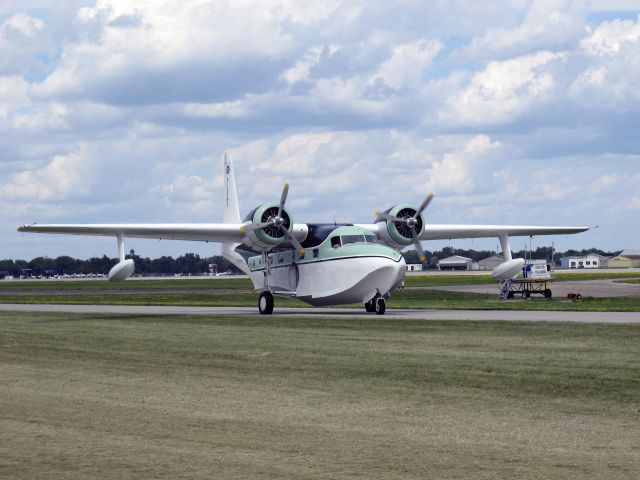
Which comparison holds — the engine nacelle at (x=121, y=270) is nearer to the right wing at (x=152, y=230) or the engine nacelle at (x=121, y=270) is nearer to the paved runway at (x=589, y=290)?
the right wing at (x=152, y=230)

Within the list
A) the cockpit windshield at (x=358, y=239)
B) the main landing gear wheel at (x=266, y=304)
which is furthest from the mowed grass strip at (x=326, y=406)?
the main landing gear wheel at (x=266, y=304)

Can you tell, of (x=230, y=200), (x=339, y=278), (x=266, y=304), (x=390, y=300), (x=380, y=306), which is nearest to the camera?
(x=380, y=306)

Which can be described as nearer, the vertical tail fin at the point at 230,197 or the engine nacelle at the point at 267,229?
the engine nacelle at the point at 267,229

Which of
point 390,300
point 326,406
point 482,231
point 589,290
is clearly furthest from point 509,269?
point 589,290

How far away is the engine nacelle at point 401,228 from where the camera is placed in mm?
43625

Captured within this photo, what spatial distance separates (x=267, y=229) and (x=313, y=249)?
221 cm

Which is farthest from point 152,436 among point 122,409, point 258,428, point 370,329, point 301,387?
point 370,329

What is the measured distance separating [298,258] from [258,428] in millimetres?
30274

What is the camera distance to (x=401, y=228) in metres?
43.8

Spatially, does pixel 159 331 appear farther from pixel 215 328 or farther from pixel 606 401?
pixel 606 401

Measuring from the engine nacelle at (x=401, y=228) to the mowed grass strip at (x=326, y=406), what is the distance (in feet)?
53.3

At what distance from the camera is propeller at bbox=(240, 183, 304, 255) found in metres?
41.5

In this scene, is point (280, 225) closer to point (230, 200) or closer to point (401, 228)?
point (401, 228)

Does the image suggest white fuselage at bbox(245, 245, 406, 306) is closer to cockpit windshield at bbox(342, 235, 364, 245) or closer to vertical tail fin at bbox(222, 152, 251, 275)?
cockpit windshield at bbox(342, 235, 364, 245)
